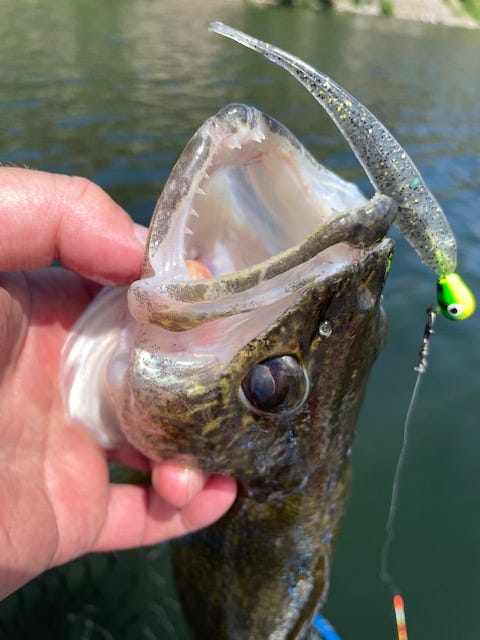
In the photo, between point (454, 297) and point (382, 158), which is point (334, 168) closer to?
point (454, 297)

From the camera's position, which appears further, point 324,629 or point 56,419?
point 324,629

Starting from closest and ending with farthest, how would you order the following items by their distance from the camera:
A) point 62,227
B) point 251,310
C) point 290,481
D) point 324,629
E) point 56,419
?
point 251,310 < point 62,227 < point 290,481 < point 56,419 < point 324,629

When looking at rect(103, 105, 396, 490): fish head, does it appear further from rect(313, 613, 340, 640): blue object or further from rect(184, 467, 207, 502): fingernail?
rect(313, 613, 340, 640): blue object

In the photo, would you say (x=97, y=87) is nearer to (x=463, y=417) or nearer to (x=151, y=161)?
(x=151, y=161)

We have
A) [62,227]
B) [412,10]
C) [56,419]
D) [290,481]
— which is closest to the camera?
[62,227]

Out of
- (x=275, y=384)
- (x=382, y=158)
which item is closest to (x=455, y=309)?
(x=382, y=158)

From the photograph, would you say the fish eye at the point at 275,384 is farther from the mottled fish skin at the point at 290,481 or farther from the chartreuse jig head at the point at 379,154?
the chartreuse jig head at the point at 379,154
